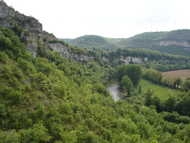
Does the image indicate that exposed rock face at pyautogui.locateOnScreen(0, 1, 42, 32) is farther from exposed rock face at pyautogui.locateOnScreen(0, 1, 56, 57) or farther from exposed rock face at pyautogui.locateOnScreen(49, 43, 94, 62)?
exposed rock face at pyautogui.locateOnScreen(49, 43, 94, 62)

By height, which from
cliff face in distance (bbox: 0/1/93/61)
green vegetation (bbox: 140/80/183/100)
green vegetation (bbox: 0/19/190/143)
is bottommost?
green vegetation (bbox: 140/80/183/100)

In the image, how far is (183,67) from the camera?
18800 centimetres

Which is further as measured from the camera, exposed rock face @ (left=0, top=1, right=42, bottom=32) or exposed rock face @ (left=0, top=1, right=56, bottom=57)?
exposed rock face @ (left=0, top=1, right=42, bottom=32)

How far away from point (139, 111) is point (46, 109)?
4161 cm

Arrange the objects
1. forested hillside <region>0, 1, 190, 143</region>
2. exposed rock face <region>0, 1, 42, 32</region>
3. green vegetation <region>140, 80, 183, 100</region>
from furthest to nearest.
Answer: green vegetation <region>140, 80, 183, 100</region>
exposed rock face <region>0, 1, 42, 32</region>
forested hillside <region>0, 1, 190, 143</region>

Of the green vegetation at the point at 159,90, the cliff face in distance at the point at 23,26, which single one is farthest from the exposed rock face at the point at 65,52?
the green vegetation at the point at 159,90

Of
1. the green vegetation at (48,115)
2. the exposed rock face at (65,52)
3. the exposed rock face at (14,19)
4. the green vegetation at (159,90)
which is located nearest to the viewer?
the green vegetation at (48,115)

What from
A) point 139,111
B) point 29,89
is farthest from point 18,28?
point 139,111

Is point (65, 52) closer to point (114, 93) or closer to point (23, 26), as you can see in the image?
point (23, 26)

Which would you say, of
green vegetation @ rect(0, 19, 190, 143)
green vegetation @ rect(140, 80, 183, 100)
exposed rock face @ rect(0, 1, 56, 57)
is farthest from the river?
exposed rock face @ rect(0, 1, 56, 57)

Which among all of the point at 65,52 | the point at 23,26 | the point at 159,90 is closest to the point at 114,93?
the point at 65,52

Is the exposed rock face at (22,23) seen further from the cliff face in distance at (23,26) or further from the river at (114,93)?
the river at (114,93)

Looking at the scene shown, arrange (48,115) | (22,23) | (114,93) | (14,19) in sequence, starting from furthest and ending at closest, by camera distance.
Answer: (114,93) < (22,23) < (14,19) < (48,115)

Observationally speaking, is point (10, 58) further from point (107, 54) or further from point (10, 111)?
point (107, 54)
